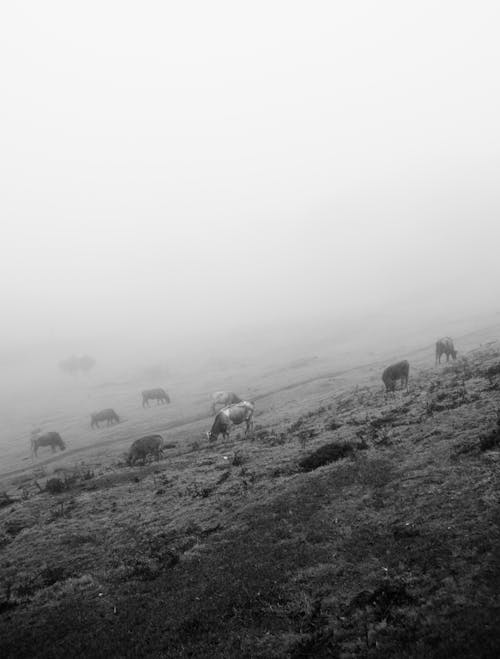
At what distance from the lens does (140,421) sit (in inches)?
2366

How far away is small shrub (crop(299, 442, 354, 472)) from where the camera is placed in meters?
20.4

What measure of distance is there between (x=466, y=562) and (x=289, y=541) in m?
5.39

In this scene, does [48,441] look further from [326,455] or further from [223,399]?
[326,455]

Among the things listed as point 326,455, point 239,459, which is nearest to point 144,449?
point 239,459

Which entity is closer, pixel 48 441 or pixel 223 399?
pixel 223 399

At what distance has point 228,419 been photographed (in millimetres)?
34844

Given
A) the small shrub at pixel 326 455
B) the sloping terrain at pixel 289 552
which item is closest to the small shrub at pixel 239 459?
the sloping terrain at pixel 289 552

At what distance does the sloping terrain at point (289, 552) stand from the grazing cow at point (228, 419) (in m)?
8.29

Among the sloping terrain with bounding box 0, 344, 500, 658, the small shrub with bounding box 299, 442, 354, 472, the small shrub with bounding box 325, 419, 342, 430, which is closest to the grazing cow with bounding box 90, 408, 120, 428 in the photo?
the sloping terrain with bounding box 0, 344, 500, 658

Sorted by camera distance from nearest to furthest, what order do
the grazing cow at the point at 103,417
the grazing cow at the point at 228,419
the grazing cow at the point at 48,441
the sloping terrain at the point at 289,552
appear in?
the sloping terrain at the point at 289,552 → the grazing cow at the point at 228,419 → the grazing cow at the point at 48,441 → the grazing cow at the point at 103,417

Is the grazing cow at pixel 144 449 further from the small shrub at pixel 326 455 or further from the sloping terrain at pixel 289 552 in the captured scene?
the small shrub at pixel 326 455

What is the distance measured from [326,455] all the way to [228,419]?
15.1 meters

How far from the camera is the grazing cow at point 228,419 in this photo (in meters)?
34.2

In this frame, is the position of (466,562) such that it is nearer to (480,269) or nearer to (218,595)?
(218,595)
